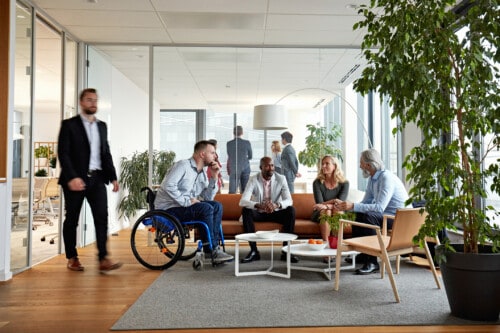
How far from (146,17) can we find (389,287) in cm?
367

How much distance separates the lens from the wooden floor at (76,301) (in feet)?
8.46

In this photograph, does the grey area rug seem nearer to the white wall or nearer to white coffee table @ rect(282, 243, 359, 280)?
white coffee table @ rect(282, 243, 359, 280)

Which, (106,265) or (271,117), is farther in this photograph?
(271,117)

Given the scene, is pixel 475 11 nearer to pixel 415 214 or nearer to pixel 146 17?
pixel 415 214

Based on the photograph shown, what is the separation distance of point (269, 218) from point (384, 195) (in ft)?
4.04

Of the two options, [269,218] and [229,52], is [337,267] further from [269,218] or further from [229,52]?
[229,52]

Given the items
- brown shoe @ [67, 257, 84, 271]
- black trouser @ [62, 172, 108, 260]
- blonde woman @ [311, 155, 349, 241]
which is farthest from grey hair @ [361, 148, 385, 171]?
brown shoe @ [67, 257, 84, 271]

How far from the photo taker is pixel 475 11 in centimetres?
261

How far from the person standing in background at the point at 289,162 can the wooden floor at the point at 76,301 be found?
223cm

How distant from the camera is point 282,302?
3127 millimetres

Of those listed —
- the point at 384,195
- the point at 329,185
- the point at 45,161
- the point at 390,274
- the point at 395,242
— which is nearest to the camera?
the point at 390,274

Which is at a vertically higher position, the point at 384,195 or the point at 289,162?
the point at 289,162

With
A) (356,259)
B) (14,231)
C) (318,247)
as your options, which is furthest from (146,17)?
(356,259)

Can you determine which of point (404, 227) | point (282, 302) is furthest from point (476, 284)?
point (282, 302)
